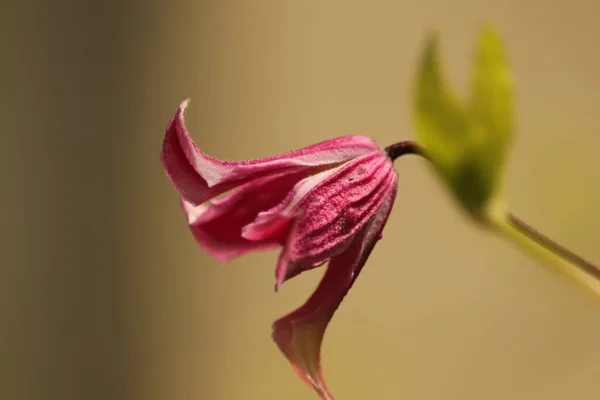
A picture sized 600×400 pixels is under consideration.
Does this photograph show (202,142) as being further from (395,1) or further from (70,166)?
(395,1)

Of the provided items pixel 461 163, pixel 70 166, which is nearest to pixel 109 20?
pixel 70 166

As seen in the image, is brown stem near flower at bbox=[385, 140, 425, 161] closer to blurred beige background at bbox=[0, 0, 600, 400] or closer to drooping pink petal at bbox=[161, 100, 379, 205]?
drooping pink petal at bbox=[161, 100, 379, 205]

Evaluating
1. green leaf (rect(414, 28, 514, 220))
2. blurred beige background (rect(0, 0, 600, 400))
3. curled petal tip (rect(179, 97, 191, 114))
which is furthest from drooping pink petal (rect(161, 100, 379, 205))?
blurred beige background (rect(0, 0, 600, 400))

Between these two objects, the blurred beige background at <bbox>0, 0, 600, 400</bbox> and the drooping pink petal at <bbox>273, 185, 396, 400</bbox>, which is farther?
the blurred beige background at <bbox>0, 0, 600, 400</bbox>

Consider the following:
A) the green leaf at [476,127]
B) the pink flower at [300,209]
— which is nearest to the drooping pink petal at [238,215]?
the pink flower at [300,209]

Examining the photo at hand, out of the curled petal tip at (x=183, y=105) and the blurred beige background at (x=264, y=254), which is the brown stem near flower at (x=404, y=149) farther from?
the blurred beige background at (x=264, y=254)

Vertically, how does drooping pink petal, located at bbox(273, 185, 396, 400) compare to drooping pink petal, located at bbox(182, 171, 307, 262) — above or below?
below

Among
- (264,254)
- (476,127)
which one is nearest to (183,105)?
(476,127)
